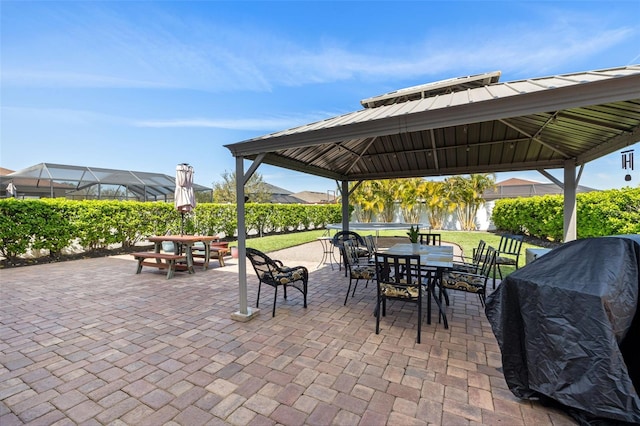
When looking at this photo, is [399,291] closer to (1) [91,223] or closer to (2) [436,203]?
(1) [91,223]

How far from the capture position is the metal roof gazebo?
2.44 meters

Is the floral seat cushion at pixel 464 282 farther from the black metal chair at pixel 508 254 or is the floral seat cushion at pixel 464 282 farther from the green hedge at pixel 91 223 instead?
the green hedge at pixel 91 223

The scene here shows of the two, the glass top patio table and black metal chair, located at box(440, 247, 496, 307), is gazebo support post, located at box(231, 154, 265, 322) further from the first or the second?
black metal chair, located at box(440, 247, 496, 307)

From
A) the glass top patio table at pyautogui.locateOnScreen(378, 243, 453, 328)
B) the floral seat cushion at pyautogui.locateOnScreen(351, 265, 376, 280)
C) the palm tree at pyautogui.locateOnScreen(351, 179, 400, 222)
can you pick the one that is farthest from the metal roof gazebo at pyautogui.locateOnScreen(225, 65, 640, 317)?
the palm tree at pyautogui.locateOnScreen(351, 179, 400, 222)

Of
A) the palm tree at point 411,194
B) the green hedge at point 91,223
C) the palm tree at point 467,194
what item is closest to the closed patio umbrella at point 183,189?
the green hedge at point 91,223

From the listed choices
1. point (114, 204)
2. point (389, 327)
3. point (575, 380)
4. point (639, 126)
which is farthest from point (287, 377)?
point (114, 204)

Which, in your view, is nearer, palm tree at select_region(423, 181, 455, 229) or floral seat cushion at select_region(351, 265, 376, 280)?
floral seat cushion at select_region(351, 265, 376, 280)

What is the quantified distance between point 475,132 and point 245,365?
17.6 feet

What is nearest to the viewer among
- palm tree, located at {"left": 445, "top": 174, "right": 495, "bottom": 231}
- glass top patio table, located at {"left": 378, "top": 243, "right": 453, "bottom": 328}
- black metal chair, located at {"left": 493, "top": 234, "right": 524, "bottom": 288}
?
glass top patio table, located at {"left": 378, "top": 243, "right": 453, "bottom": 328}

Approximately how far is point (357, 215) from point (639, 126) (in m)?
15.5

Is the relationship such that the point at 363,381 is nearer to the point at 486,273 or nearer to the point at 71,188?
the point at 486,273

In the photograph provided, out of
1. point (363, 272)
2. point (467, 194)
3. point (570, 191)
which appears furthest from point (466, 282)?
point (467, 194)

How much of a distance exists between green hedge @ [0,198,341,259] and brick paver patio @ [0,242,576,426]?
3.79 m

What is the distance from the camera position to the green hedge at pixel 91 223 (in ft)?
23.9
